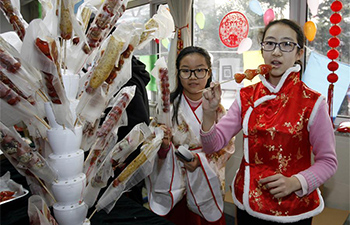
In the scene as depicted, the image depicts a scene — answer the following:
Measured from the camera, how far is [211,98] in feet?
4.00

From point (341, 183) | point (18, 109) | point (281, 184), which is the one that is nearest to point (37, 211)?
point (18, 109)

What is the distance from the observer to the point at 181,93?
167 cm

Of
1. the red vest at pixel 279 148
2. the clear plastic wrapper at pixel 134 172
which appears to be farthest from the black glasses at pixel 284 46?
the clear plastic wrapper at pixel 134 172

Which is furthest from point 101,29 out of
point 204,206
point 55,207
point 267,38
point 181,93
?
point 204,206

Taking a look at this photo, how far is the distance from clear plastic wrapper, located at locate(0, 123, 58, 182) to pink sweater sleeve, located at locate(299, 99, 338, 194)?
0.87 m

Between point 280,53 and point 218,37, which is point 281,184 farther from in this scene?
point 218,37

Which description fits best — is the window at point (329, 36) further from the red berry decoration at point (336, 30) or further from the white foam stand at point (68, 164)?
the white foam stand at point (68, 164)

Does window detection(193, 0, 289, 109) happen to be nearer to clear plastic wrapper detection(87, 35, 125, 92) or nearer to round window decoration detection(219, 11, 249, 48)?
round window decoration detection(219, 11, 249, 48)

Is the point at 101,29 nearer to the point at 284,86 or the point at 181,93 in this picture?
the point at 284,86

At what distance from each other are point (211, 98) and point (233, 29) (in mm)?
1746

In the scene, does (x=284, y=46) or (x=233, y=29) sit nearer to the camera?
(x=284, y=46)

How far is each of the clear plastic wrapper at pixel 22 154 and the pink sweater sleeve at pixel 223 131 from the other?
0.75 meters

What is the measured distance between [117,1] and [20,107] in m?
0.30

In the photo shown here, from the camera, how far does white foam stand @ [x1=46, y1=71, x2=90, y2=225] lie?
58 centimetres
